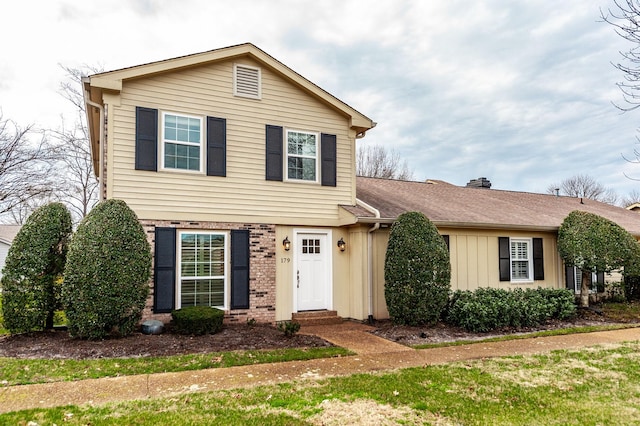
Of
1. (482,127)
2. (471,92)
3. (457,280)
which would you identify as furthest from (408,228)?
(482,127)

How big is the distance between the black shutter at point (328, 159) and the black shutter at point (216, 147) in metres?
2.32

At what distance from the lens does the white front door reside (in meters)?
10.0

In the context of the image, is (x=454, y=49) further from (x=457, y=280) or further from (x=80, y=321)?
(x=80, y=321)

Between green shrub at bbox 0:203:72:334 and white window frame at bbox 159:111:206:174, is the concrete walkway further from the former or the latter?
white window frame at bbox 159:111:206:174

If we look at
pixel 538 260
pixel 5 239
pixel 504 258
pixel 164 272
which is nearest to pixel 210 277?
pixel 164 272

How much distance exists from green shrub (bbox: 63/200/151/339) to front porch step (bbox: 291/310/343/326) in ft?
11.1

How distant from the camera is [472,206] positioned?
1375 centimetres

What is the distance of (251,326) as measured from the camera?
8.95 metres

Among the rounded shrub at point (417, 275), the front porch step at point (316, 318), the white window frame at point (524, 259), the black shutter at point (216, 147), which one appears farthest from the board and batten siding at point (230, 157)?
the white window frame at point (524, 259)

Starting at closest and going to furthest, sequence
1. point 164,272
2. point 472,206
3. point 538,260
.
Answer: point 164,272 → point 538,260 → point 472,206

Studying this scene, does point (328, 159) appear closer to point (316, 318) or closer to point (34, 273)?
point (316, 318)

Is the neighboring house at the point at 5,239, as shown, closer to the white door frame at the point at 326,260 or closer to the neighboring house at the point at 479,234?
the white door frame at the point at 326,260

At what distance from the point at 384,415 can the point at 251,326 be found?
5.02 metres

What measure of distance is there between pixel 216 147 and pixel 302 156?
204 centimetres
